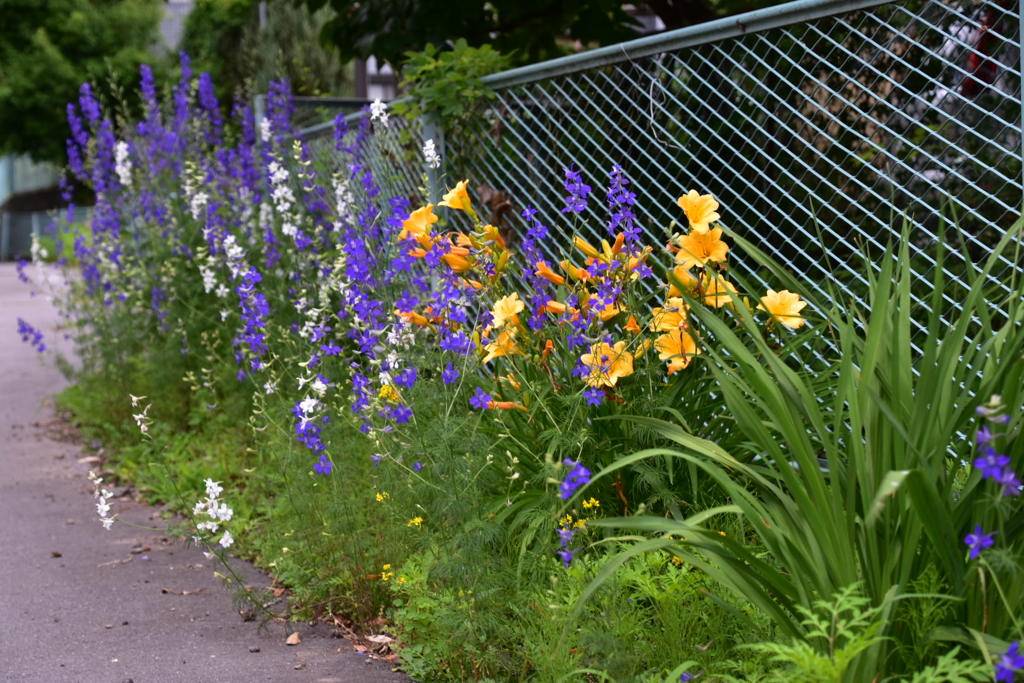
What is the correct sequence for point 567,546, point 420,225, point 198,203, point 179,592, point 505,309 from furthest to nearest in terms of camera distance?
point 198,203 → point 179,592 → point 420,225 → point 505,309 → point 567,546

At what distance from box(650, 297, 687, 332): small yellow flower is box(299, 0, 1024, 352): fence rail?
39cm

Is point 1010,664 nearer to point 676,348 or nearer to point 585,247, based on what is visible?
point 676,348

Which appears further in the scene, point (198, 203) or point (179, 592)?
point (198, 203)

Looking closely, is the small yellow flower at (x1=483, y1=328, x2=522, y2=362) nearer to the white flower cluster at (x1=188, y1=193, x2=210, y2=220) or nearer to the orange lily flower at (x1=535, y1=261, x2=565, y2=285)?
the orange lily flower at (x1=535, y1=261, x2=565, y2=285)

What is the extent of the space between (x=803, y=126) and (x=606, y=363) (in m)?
1.92

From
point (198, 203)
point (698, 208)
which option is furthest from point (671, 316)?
point (198, 203)

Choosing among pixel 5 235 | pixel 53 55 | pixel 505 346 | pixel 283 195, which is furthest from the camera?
pixel 5 235

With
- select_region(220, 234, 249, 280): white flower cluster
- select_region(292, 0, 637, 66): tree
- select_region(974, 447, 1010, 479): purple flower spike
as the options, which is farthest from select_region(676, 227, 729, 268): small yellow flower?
select_region(292, 0, 637, 66): tree

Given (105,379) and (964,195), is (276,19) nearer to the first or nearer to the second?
(105,379)

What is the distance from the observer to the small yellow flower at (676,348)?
3.34 meters

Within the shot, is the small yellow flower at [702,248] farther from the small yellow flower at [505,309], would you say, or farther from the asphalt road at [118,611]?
the asphalt road at [118,611]

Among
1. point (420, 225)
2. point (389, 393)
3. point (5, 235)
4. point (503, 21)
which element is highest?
point (503, 21)

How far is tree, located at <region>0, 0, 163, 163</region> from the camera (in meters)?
36.7

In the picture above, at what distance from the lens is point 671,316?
3.35m
